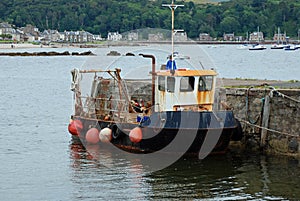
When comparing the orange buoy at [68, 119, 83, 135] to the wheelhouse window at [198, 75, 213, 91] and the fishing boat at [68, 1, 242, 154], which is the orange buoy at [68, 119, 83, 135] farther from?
the wheelhouse window at [198, 75, 213, 91]

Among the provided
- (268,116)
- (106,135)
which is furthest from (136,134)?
(268,116)

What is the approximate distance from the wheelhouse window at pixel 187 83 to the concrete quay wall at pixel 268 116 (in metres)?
1.40

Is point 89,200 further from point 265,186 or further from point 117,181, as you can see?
point 265,186

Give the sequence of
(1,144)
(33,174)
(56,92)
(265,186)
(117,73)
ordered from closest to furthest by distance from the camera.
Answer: (265,186)
(33,174)
(117,73)
(1,144)
(56,92)

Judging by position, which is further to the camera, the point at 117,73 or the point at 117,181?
the point at 117,73

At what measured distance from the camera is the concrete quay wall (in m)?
21.2

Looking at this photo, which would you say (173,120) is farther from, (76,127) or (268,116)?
(76,127)

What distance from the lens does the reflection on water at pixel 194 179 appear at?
18.1 meters

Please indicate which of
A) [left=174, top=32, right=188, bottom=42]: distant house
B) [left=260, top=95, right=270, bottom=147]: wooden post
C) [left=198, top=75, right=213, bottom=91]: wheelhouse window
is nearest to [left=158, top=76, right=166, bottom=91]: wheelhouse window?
[left=198, top=75, right=213, bottom=91]: wheelhouse window

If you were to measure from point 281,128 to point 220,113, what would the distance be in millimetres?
2025

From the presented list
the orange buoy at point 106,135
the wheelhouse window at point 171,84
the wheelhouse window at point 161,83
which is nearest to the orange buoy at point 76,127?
the orange buoy at point 106,135

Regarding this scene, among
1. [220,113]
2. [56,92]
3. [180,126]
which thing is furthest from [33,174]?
[56,92]

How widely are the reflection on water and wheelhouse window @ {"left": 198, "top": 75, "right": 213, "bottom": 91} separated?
226 centimetres

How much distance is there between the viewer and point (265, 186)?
62.2 ft
